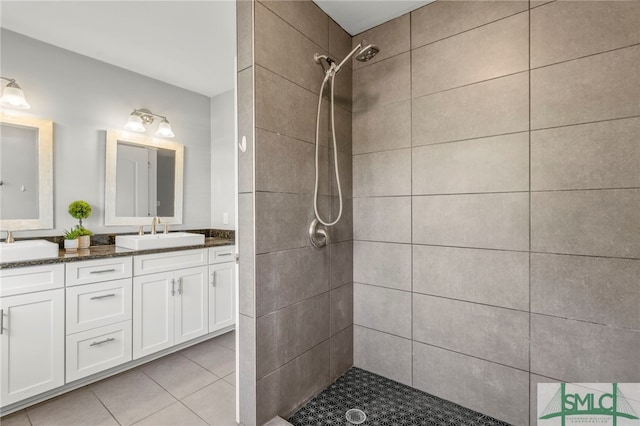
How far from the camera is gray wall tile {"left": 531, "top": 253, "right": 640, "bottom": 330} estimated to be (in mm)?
1261

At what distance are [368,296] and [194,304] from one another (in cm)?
151

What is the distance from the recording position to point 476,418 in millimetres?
1565

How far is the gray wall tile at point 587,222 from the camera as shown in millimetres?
1256

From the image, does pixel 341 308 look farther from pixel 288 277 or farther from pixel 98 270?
pixel 98 270

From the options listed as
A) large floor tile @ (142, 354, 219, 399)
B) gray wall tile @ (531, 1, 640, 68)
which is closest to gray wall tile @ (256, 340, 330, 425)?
large floor tile @ (142, 354, 219, 399)

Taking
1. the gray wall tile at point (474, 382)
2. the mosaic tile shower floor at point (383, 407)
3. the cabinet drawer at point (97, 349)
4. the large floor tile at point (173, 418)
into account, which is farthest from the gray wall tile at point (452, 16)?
the cabinet drawer at point (97, 349)

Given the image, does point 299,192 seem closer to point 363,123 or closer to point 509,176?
point 363,123

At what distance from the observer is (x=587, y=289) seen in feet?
4.40

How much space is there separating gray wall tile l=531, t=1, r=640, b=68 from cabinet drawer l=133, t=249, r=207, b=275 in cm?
263

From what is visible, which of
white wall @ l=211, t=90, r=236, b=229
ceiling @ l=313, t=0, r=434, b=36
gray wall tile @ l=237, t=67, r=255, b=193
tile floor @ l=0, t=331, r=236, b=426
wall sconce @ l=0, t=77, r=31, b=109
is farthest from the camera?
white wall @ l=211, t=90, r=236, b=229

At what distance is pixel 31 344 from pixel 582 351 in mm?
2925

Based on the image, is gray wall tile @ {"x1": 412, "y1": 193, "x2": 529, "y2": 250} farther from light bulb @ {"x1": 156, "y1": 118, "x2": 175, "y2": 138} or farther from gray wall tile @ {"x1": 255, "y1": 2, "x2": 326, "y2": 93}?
light bulb @ {"x1": 156, "y1": 118, "x2": 175, "y2": 138}

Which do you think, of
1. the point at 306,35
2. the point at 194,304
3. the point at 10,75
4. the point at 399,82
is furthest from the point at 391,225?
the point at 10,75

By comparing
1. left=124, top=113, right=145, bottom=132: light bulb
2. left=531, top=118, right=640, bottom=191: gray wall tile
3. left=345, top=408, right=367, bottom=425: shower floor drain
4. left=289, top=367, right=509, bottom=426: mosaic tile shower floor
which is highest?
left=124, top=113, right=145, bottom=132: light bulb
